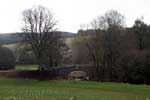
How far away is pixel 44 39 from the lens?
191ft

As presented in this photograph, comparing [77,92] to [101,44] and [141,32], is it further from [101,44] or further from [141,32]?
[141,32]

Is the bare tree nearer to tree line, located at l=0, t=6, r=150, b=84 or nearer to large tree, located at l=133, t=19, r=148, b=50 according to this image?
tree line, located at l=0, t=6, r=150, b=84

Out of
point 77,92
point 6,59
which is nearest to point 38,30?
point 6,59

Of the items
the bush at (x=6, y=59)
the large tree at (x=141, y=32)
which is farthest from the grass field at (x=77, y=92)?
the bush at (x=6, y=59)

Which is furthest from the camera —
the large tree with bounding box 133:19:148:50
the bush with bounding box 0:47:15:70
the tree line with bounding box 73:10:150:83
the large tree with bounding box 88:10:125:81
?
the bush with bounding box 0:47:15:70

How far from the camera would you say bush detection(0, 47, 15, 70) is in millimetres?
65750

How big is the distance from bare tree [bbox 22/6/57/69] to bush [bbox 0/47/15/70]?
31.7ft

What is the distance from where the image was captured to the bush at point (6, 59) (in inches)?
2589

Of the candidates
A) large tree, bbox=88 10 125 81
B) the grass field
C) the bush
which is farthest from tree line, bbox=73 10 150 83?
the grass field

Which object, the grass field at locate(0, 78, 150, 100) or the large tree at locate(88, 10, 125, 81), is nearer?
the grass field at locate(0, 78, 150, 100)

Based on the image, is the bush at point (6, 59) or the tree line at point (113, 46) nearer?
the tree line at point (113, 46)

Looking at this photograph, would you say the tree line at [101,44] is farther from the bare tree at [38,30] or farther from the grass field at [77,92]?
the grass field at [77,92]

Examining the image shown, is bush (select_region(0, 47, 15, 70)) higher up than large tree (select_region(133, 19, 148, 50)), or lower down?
lower down

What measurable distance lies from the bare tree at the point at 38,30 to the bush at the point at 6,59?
9.66m
